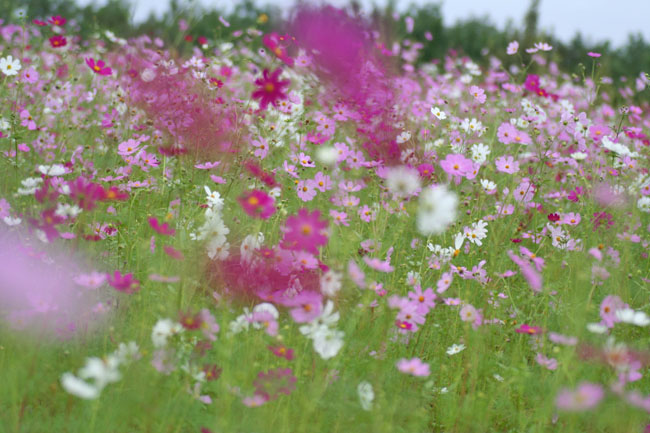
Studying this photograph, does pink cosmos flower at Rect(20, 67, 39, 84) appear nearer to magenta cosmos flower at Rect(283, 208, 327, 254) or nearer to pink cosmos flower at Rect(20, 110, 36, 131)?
pink cosmos flower at Rect(20, 110, 36, 131)

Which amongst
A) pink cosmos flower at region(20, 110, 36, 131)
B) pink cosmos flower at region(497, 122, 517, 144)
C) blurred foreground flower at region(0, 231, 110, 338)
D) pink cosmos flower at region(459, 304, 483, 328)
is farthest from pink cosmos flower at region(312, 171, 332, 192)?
pink cosmos flower at region(20, 110, 36, 131)

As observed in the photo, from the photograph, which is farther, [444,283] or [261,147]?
[261,147]

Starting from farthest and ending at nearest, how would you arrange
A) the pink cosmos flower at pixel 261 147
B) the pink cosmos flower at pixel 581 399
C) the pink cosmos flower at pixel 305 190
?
the pink cosmos flower at pixel 261 147 → the pink cosmos flower at pixel 305 190 → the pink cosmos flower at pixel 581 399

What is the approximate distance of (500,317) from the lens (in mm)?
2020

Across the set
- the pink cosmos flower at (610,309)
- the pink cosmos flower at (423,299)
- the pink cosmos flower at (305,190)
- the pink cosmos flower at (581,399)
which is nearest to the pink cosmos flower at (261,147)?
the pink cosmos flower at (305,190)

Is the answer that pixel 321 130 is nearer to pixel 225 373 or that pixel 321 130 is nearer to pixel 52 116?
pixel 52 116

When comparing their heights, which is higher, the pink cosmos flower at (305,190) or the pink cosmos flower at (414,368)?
the pink cosmos flower at (414,368)

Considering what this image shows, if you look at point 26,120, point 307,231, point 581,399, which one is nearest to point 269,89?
point 307,231

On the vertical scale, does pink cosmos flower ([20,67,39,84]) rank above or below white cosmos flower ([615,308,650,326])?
below

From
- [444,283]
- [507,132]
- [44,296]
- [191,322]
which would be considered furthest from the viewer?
[507,132]

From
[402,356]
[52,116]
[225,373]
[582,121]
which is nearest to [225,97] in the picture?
[52,116]

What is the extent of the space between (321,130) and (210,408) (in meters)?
1.89

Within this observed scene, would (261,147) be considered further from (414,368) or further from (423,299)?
(414,368)

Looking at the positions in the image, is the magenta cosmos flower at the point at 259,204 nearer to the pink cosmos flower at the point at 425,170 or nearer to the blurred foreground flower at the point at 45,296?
the blurred foreground flower at the point at 45,296
